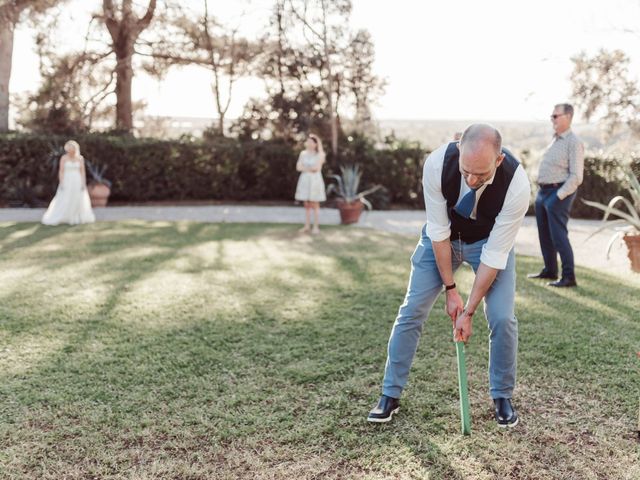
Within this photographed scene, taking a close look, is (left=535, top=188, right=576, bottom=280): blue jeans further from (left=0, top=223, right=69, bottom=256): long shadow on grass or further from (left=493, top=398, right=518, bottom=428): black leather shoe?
(left=0, top=223, right=69, bottom=256): long shadow on grass

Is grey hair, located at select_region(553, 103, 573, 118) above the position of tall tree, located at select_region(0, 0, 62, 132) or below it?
below

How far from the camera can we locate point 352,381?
3756mm

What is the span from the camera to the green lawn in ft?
9.28

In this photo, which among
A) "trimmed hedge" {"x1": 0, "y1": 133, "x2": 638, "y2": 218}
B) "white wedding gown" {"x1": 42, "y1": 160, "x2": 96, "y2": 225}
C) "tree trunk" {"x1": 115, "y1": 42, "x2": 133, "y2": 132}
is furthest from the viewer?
"tree trunk" {"x1": 115, "y1": 42, "x2": 133, "y2": 132}

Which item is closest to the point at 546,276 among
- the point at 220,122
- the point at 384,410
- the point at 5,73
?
the point at 384,410

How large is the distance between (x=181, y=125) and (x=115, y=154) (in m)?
3.76

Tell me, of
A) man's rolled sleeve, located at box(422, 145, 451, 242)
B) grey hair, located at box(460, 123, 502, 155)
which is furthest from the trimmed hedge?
grey hair, located at box(460, 123, 502, 155)

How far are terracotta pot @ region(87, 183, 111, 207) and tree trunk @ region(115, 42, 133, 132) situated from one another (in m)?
3.56

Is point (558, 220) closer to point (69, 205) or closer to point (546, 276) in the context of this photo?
point (546, 276)

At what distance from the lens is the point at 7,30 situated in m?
15.6

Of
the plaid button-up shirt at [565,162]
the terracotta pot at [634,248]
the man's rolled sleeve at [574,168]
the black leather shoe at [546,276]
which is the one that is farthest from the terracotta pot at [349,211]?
the terracotta pot at [634,248]

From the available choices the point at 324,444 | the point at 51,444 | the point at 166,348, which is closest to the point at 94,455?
the point at 51,444

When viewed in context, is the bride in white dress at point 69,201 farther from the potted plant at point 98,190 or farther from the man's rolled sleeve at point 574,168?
the man's rolled sleeve at point 574,168

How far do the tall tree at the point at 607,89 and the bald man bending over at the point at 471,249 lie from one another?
1869 centimetres
